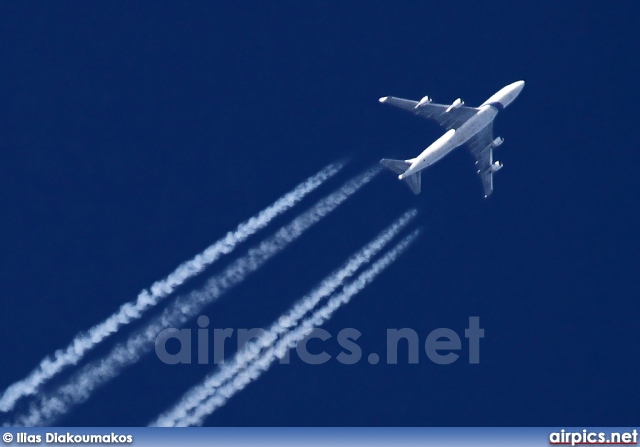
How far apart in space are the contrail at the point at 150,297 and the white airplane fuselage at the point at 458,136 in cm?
942

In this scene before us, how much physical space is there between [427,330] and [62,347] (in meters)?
30.9

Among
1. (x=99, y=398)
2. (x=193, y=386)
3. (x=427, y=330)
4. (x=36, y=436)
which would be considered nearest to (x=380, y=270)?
(x=427, y=330)

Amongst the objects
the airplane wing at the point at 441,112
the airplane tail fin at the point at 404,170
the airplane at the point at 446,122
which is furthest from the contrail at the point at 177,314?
the airplane wing at the point at 441,112

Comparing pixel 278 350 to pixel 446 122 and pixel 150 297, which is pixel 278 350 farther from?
pixel 446 122

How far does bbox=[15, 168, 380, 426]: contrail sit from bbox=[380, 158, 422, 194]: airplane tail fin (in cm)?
462

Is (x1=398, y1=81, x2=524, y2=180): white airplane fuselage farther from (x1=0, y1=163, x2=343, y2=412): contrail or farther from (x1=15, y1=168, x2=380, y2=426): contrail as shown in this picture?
(x1=0, y1=163, x2=343, y2=412): contrail

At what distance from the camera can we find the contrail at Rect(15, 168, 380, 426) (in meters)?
85.0

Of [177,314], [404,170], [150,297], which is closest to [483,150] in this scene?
[404,170]

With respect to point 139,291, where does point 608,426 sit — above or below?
below

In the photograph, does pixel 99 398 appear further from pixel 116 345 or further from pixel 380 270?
pixel 380 270

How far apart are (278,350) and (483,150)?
84.0 feet

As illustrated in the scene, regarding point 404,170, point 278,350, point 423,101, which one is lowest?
point 278,350

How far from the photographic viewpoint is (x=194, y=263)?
3666 inches

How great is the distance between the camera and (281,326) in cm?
9181
